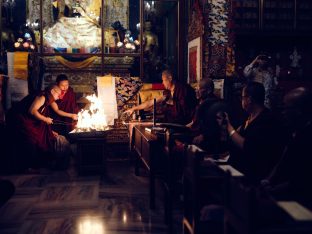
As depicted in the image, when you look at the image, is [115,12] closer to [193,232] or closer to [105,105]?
[105,105]

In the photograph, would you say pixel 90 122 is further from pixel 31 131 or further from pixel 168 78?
pixel 168 78

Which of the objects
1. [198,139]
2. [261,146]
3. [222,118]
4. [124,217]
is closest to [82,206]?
[124,217]

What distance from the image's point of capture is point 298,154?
2.84 metres

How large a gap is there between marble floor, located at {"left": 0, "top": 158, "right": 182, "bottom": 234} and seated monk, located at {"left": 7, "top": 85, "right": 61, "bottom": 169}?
1.48ft

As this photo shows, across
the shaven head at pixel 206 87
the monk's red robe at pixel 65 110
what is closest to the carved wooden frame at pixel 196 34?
the shaven head at pixel 206 87

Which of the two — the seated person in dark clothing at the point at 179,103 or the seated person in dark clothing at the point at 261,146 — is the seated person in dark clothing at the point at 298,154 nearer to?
the seated person in dark clothing at the point at 261,146

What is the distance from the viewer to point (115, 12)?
1270 cm

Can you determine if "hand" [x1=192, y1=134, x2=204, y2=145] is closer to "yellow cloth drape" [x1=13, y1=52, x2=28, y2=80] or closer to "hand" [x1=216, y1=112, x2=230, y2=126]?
"hand" [x1=216, y1=112, x2=230, y2=126]

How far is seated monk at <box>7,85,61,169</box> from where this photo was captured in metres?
7.64

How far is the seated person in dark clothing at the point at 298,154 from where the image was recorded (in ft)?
9.12

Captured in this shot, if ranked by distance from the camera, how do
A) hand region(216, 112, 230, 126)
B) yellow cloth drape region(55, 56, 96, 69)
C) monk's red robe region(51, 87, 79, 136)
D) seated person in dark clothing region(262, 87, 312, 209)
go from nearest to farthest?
1. seated person in dark clothing region(262, 87, 312, 209)
2. hand region(216, 112, 230, 126)
3. monk's red robe region(51, 87, 79, 136)
4. yellow cloth drape region(55, 56, 96, 69)

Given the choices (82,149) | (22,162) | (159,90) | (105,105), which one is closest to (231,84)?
(159,90)

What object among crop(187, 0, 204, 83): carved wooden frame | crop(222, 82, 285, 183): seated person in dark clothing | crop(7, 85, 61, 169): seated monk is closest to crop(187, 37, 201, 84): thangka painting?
crop(187, 0, 204, 83): carved wooden frame

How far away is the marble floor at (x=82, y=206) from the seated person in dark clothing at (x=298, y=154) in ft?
6.05
